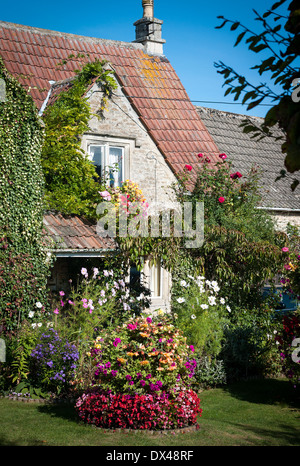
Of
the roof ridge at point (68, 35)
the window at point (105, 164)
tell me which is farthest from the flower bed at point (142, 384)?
the roof ridge at point (68, 35)

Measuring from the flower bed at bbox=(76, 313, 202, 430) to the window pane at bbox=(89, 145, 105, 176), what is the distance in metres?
6.32

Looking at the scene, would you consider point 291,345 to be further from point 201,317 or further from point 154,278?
point 154,278

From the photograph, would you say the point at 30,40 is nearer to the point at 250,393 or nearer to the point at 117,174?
the point at 117,174

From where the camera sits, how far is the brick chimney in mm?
18484

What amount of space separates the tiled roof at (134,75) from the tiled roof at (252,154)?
2.42 meters

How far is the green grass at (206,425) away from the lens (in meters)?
7.46

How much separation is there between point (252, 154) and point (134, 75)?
5642 millimetres

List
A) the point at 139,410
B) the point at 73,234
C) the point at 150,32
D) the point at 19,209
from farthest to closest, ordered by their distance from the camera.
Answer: the point at 150,32
the point at 73,234
the point at 19,209
the point at 139,410

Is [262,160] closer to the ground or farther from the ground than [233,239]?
farther from the ground

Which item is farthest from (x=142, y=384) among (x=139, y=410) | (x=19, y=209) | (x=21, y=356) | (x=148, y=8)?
(x=148, y=8)

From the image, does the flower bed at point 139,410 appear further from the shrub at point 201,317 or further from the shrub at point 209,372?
the shrub at point 201,317

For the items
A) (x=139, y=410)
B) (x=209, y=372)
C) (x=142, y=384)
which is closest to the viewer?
(x=139, y=410)

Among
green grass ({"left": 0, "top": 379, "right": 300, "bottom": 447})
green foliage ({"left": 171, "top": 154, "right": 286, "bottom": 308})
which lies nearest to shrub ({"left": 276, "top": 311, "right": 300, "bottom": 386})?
green grass ({"left": 0, "top": 379, "right": 300, "bottom": 447})

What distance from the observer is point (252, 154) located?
66.9 ft
